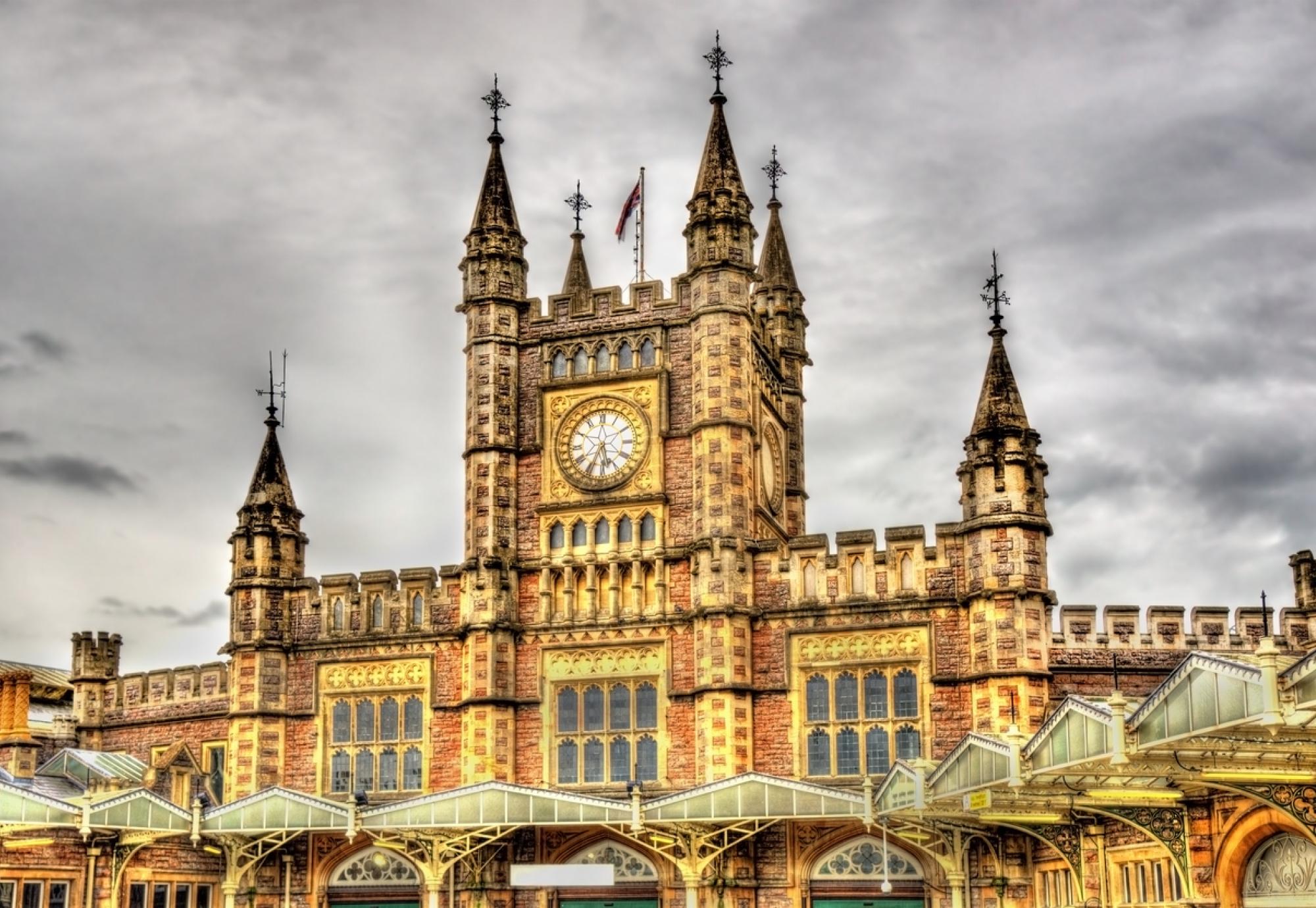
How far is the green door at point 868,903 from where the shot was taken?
126 ft

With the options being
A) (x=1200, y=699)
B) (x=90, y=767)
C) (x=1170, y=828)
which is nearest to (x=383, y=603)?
(x=90, y=767)

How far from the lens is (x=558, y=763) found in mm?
41375

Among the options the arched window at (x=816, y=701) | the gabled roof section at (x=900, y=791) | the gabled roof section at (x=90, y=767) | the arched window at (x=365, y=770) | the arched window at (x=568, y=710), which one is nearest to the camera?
the gabled roof section at (x=900, y=791)

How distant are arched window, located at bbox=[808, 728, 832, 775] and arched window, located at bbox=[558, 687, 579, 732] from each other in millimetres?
5999

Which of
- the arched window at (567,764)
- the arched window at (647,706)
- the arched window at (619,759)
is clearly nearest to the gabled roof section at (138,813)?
the arched window at (567,764)

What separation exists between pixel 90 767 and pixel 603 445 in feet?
52.9

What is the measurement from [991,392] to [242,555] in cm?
2023

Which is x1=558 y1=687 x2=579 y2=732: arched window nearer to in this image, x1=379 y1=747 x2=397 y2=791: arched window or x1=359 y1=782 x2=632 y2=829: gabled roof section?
x1=359 y1=782 x2=632 y2=829: gabled roof section

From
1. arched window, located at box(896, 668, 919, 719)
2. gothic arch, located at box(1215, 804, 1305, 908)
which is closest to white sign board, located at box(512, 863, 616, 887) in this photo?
arched window, located at box(896, 668, 919, 719)

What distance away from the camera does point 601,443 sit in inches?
1706

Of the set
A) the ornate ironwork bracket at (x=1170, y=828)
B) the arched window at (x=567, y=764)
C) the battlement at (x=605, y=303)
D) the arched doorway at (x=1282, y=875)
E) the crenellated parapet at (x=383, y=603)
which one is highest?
the battlement at (x=605, y=303)

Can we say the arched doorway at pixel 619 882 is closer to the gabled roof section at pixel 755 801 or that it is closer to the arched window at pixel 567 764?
the arched window at pixel 567 764

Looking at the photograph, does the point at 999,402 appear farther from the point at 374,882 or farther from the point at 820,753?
the point at 374,882

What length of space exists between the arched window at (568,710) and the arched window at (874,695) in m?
7.25
